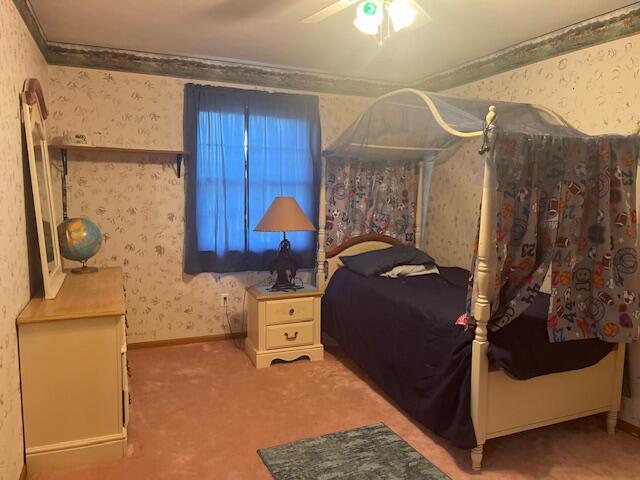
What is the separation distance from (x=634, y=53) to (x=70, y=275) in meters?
3.65

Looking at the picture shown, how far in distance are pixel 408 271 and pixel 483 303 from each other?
5.05 ft

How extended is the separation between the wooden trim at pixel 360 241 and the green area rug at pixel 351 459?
1692mm

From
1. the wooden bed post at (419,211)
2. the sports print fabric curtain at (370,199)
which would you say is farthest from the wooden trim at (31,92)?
the wooden bed post at (419,211)

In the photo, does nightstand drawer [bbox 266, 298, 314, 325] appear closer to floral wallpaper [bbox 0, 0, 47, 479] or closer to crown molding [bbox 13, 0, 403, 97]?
floral wallpaper [bbox 0, 0, 47, 479]

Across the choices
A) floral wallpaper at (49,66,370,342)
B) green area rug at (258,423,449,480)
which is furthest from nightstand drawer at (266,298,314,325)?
green area rug at (258,423,449,480)

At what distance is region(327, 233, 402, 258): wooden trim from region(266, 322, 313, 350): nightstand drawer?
675mm

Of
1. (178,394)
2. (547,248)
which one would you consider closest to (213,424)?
(178,394)

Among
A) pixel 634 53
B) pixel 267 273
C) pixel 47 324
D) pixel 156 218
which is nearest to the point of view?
pixel 47 324

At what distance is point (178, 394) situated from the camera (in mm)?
2979

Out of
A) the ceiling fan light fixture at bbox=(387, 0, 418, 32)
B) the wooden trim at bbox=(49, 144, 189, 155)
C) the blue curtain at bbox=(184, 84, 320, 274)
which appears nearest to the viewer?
the ceiling fan light fixture at bbox=(387, 0, 418, 32)

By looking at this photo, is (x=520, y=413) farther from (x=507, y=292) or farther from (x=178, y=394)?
(x=178, y=394)

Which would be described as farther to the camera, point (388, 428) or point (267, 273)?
point (267, 273)

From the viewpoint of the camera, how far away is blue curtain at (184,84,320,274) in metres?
3.72

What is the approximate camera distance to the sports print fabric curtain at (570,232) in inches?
84.7
